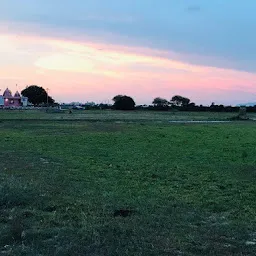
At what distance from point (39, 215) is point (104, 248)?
2017mm

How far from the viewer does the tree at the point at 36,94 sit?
480 ft

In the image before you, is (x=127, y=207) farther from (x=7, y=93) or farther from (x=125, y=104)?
(x=7, y=93)

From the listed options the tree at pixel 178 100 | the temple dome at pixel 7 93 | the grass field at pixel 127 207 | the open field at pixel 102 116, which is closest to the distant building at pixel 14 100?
the temple dome at pixel 7 93

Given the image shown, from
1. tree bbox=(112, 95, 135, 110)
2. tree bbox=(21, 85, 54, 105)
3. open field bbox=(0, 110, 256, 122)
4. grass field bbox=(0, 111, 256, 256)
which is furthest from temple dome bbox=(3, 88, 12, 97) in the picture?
grass field bbox=(0, 111, 256, 256)

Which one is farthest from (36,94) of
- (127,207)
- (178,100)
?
(127,207)

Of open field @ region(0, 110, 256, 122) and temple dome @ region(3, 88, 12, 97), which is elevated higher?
temple dome @ region(3, 88, 12, 97)

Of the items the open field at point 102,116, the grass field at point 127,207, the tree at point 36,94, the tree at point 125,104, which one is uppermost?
the tree at point 36,94

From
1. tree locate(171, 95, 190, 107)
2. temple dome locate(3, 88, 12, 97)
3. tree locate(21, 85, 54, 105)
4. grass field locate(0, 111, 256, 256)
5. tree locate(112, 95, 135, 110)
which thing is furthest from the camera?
tree locate(21, 85, 54, 105)

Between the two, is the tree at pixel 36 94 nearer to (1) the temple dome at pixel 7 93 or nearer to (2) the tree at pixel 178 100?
(1) the temple dome at pixel 7 93

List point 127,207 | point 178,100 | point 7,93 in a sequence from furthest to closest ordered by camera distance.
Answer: point 7,93
point 178,100
point 127,207

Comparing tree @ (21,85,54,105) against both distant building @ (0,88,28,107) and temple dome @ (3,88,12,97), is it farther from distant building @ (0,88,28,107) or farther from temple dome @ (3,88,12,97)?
distant building @ (0,88,28,107)

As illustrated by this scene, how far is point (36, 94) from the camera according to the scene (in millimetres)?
147000

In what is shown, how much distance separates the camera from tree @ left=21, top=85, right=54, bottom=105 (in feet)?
480

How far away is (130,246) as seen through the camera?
562 cm
